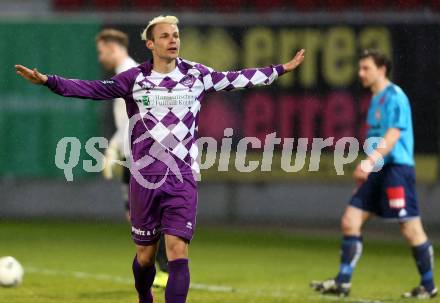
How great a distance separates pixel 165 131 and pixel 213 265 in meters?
5.62

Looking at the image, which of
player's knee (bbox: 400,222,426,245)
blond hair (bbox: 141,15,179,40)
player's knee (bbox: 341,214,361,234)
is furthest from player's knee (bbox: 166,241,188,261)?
player's knee (bbox: 400,222,426,245)

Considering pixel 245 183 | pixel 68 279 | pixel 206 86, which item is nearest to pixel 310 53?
pixel 245 183

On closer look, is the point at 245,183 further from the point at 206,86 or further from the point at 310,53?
the point at 206,86

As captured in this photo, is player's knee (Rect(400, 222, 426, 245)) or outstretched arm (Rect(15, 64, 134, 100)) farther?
player's knee (Rect(400, 222, 426, 245))

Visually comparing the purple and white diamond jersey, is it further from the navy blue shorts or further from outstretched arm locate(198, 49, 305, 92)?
the navy blue shorts

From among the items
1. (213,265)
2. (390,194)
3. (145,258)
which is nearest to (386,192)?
(390,194)

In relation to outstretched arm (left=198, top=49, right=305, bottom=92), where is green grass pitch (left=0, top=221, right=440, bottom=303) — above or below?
below

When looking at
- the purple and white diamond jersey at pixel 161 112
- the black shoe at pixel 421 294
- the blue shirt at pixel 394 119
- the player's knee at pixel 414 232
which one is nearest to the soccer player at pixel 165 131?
the purple and white diamond jersey at pixel 161 112

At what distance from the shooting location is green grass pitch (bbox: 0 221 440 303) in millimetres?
11258

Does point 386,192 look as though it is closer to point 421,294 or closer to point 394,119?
point 394,119

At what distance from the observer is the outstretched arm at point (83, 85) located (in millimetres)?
8375

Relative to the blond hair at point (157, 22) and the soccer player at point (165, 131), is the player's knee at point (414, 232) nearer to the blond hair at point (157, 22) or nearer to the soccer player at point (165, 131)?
the soccer player at point (165, 131)

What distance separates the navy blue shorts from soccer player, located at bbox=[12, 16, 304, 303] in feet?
8.59

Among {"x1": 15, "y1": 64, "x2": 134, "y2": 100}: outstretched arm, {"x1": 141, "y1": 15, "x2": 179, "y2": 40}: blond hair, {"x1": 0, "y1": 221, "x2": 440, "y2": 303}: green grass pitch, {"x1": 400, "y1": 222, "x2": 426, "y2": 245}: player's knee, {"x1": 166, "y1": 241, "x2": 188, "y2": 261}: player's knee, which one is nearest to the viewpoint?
{"x1": 15, "y1": 64, "x2": 134, "y2": 100}: outstretched arm
